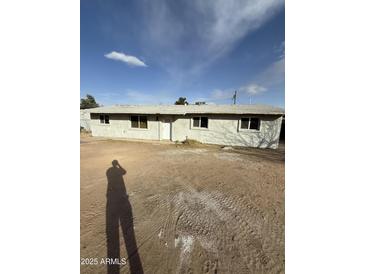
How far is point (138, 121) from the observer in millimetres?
11961

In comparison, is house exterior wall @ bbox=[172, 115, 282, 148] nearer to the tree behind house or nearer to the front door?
the front door

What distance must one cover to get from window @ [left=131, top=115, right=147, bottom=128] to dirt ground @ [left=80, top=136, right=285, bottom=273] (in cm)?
793

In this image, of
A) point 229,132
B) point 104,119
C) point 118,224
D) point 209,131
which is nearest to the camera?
point 118,224

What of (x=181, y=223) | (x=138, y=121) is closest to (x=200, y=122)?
(x=138, y=121)

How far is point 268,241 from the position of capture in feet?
6.42

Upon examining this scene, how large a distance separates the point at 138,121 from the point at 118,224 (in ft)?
34.4

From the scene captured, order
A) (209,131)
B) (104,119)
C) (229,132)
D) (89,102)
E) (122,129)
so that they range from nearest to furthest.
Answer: (229,132), (209,131), (122,129), (104,119), (89,102)

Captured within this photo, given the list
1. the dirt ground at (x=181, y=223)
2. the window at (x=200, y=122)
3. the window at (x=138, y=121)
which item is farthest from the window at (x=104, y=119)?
the dirt ground at (x=181, y=223)

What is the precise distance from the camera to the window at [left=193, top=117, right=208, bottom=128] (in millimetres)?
10680

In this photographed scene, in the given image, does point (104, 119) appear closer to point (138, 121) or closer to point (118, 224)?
point (138, 121)

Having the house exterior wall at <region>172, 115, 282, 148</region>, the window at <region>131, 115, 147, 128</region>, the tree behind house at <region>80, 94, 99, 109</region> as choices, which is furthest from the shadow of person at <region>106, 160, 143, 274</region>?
the tree behind house at <region>80, 94, 99, 109</region>
